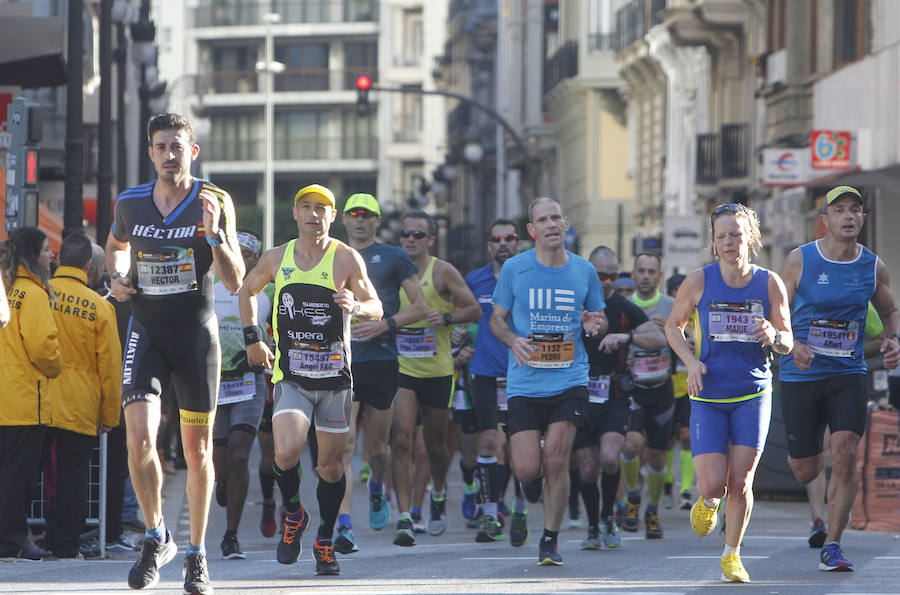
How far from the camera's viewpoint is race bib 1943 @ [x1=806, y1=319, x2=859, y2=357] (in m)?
11.6

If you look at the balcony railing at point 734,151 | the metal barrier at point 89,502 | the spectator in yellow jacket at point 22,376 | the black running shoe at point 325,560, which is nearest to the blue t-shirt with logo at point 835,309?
the black running shoe at point 325,560

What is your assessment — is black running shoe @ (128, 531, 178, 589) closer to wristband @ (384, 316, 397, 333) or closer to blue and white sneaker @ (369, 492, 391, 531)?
wristband @ (384, 316, 397, 333)

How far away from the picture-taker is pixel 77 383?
39.0 feet

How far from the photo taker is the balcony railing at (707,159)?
39156 mm

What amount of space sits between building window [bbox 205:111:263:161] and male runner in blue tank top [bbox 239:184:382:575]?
9488 centimetres

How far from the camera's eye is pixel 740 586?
10281 mm

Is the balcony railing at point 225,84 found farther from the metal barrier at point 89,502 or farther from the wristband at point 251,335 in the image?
the wristband at point 251,335

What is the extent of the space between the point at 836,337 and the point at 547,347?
5.50 ft

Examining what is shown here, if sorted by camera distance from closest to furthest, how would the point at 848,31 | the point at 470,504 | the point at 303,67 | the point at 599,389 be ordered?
the point at 599,389 → the point at 470,504 → the point at 848,31 → the point at 303,67

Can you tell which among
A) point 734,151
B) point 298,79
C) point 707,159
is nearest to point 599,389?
point 734,151

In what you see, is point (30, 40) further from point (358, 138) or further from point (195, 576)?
point (358, 138)

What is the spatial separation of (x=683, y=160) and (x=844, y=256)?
33.2 meters

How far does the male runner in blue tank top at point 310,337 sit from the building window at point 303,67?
95609mm

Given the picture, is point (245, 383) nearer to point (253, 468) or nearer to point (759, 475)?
point (759, 475)
